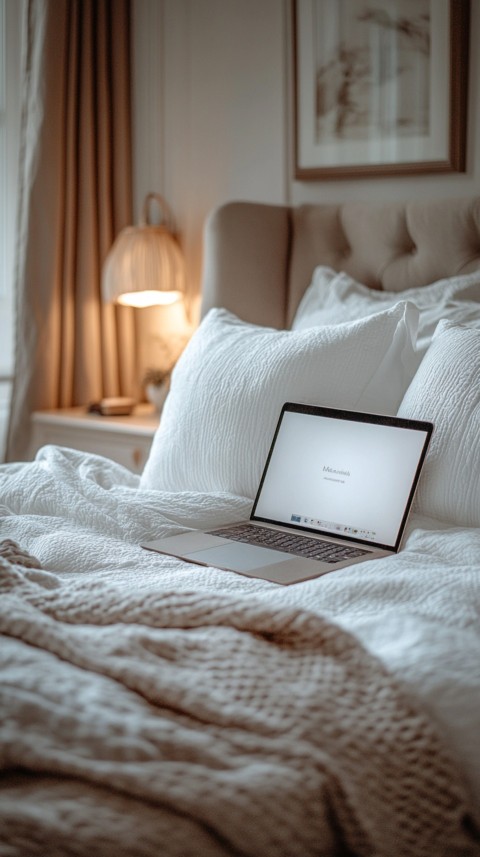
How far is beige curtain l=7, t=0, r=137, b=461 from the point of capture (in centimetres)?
304

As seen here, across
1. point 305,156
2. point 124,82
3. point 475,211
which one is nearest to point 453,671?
point 475,211

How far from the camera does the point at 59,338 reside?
316 centimetres

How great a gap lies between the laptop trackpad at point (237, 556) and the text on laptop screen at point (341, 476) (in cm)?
16

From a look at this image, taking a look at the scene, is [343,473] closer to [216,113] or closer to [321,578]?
[321,578]

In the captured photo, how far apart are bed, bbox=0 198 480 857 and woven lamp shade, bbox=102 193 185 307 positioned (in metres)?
1.28

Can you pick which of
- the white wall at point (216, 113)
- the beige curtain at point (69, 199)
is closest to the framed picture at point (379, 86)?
the white wall at point (216, 113)

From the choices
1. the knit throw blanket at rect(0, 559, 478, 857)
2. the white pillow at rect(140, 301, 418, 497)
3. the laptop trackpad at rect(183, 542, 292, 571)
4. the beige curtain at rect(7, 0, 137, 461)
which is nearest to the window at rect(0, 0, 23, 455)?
the beige curtain at rect(7, 0, 137, 461)

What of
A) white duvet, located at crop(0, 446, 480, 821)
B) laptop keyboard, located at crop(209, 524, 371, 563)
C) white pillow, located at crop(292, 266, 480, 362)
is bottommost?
laptop keyboard, located at crop(209, 524, 371, 563)

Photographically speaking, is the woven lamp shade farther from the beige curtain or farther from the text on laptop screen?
the text on laptop screen

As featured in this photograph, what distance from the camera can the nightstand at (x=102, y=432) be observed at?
281cm

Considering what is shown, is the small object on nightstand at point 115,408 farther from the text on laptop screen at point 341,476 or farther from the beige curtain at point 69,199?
the text on laptop screen at point 341,476

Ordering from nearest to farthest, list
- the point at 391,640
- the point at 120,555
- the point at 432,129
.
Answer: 1. the point at 391,640
2. the point at 120,555
3. the point at 432,129

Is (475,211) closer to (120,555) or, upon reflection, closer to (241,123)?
(241,123)

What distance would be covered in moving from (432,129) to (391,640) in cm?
192
